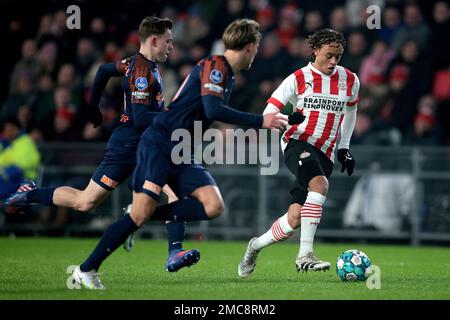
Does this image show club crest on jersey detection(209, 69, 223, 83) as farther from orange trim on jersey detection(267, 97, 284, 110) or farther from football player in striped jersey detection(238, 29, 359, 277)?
orange trim on jersey detection(267, 97, 284, 110)

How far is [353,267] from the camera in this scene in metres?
8.62

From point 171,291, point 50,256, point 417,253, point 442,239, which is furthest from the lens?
point 442,239

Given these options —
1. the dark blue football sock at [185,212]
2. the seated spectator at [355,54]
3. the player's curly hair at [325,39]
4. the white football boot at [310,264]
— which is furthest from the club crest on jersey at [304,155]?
the seated spectator at [355,54]

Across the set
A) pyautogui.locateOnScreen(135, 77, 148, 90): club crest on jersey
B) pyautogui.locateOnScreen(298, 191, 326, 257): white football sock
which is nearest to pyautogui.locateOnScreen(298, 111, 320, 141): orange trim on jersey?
pyautogui.locateOnScreen(298, 191, 326, 257): white football sock

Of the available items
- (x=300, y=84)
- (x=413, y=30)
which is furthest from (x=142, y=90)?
(x=413, y=30)

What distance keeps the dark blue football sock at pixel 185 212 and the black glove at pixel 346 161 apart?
1995 mm

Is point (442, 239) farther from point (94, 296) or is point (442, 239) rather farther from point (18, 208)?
point (94, 296)

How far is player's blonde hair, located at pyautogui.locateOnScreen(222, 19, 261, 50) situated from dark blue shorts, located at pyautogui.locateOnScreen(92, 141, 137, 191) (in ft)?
6.39

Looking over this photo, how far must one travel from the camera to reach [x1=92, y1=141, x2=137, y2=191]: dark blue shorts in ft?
30.9

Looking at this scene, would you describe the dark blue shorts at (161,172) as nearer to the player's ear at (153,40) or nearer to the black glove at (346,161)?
the player's ear at (153,40)

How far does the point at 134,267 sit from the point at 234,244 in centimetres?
465

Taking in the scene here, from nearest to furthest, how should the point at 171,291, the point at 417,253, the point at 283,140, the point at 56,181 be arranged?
the point at 171,291
the point at 283,140
the point at 417,253
the point at 56,181
